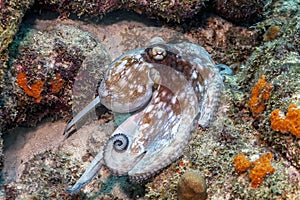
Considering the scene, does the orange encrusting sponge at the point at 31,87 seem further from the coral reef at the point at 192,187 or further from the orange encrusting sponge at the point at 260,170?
the orange encrusting sponge at the point at 260,170

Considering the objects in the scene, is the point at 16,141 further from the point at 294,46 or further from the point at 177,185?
the point at 294,46

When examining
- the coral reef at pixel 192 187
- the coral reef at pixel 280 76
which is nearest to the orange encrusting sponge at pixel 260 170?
the coral reef at pixel 280 76

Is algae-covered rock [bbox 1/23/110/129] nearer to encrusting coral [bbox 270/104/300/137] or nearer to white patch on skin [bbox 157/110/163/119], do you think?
white patch on skin [bbox 157/110/163/119]

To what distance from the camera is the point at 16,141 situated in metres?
4.78

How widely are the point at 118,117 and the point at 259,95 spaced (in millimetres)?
1771

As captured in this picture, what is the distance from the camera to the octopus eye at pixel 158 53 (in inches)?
144

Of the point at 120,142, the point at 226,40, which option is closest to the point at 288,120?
the point at 120,142

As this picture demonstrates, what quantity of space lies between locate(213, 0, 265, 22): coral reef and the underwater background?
0.7 inches

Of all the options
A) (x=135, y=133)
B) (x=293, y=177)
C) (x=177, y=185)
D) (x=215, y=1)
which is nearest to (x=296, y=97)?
(x=293, y=177)

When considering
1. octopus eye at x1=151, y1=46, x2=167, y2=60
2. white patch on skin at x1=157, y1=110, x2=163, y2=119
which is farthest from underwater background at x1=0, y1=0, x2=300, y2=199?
octopus eye at x1=151, y1=46, x2=167, y2=60

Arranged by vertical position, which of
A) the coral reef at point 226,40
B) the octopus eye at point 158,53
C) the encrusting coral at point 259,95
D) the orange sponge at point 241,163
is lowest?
the coral reef at point 226,40

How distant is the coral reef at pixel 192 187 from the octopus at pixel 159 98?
35 cm

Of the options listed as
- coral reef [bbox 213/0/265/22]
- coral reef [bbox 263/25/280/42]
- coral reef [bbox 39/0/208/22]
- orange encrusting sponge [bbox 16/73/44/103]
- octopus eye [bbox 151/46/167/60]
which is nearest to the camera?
octopus eye [bbox 151/46/167/60]

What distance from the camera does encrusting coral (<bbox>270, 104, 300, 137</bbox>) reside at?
3.01m
